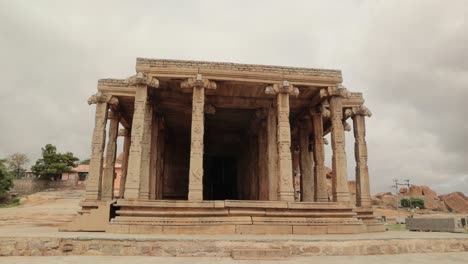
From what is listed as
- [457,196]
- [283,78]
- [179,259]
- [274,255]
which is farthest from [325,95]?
[457,196]

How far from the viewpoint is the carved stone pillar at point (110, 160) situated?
1616 centimetres

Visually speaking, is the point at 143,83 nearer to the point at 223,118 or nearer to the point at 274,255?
the point at 223,118

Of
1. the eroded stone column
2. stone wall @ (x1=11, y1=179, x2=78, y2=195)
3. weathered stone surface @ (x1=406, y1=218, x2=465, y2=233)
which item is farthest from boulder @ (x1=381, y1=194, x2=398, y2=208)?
the eroded stone column

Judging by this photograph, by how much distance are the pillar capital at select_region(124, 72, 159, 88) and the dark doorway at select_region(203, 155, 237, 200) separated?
13.3 metres

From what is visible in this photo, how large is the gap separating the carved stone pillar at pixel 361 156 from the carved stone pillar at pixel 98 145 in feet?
39.1

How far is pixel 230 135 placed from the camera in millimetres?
21641

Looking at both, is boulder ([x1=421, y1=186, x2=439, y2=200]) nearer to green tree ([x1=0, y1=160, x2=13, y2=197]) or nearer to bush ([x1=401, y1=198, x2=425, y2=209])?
bush ([x1=401, y1=198, x2=425, y2=209])

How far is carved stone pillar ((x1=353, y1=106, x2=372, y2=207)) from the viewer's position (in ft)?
50.5

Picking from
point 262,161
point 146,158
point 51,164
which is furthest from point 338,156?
point 51,164

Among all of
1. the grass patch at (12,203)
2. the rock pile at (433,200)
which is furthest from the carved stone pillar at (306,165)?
the rock pile at (433,200)

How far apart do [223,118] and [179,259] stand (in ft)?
40.3

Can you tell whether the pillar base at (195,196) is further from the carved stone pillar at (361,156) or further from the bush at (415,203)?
the bush at (415,203)

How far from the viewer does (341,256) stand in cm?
721

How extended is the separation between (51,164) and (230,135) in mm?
33421
